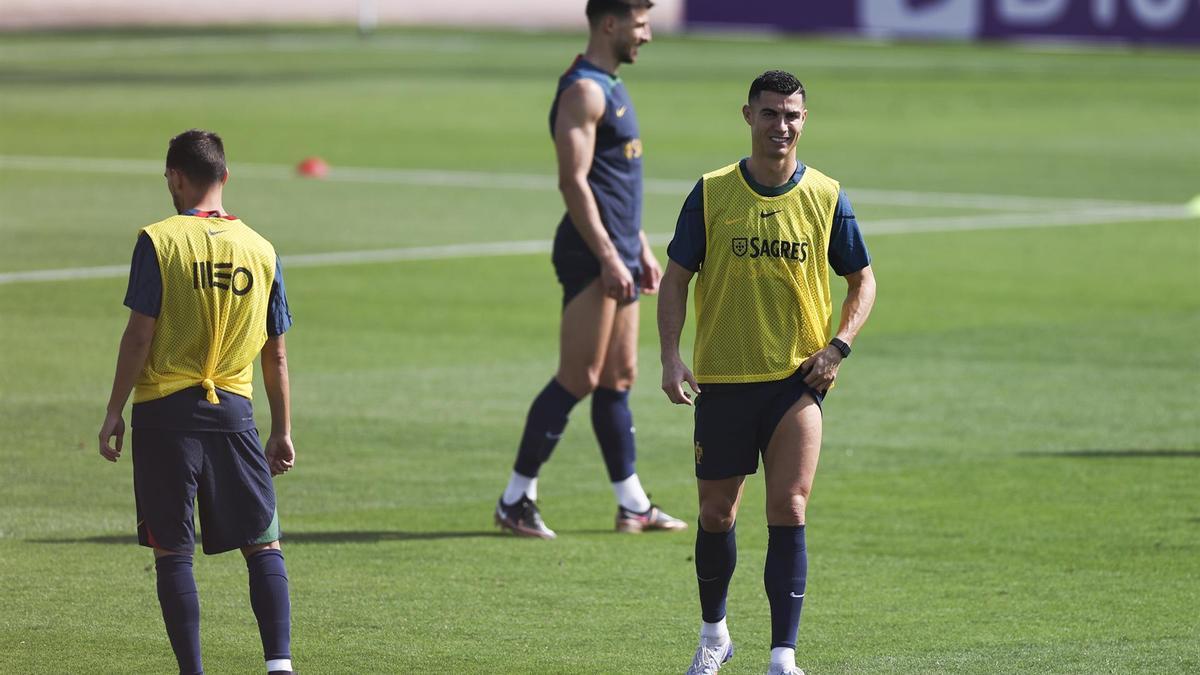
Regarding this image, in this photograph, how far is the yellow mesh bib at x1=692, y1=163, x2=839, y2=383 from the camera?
7633 mm

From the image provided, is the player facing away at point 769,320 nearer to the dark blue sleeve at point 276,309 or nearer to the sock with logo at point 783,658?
the sock with logo at point 783,658

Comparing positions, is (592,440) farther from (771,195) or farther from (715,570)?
(771,195)

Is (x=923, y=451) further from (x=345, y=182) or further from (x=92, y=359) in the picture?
(x=345, y=182)

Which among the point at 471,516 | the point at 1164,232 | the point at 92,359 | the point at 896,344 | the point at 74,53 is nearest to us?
the point at 471,516

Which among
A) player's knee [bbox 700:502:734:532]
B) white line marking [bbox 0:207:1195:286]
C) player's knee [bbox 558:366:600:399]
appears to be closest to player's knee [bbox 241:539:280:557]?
player's knee [bbox 700:502:734:532]

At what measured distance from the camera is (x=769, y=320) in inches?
303

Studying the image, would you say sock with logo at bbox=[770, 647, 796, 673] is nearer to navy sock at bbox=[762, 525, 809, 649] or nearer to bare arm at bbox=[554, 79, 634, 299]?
navy sock at bbox=[762, 525, 809, 649]

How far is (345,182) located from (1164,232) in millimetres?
10260

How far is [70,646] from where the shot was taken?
8234 millimetres

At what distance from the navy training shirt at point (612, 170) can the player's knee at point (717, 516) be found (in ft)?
9.21

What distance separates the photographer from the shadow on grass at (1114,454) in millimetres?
12133

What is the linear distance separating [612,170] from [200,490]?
3.79m

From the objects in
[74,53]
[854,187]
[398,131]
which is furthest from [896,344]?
[74,53]

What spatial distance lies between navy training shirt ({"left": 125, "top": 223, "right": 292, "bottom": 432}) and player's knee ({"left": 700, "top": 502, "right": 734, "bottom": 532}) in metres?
1.64
